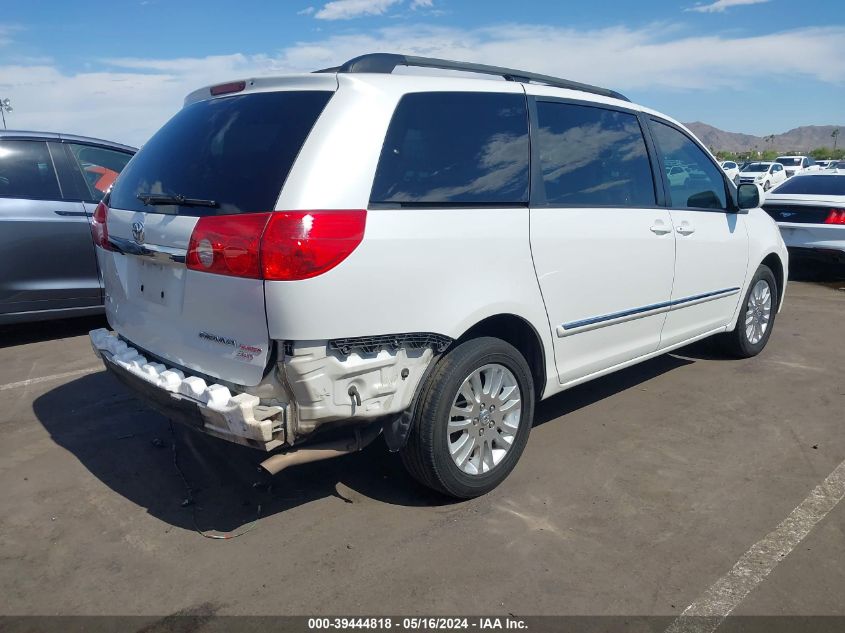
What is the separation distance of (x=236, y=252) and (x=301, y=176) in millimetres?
382

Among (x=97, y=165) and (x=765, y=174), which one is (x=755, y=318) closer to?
(x=97, y=165)

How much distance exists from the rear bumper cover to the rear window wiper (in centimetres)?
72

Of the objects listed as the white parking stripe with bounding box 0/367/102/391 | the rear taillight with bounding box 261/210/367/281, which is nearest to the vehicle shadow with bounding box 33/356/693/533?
the white parking stripe with bounding box 0/367/102/391

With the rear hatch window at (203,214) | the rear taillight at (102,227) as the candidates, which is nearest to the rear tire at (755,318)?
the rear hatch window at (203,214)

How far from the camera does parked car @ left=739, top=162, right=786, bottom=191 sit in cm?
2877

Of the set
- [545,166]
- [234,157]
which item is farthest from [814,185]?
[234,157]

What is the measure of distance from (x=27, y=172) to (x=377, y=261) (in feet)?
14.9

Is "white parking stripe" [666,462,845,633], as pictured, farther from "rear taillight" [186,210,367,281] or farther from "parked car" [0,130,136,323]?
"parked car" [0,130,136,323]

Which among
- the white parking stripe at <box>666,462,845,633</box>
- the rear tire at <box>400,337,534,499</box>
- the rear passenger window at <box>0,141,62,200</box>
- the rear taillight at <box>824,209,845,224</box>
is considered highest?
the rear passenger window at <box>0,141,62,200</box>

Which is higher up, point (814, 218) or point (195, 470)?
point (814, 218)

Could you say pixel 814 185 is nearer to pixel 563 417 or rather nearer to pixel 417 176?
pixel 563 417

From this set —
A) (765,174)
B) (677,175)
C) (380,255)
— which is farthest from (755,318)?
(765,174)

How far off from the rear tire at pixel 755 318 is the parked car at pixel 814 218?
3897mm

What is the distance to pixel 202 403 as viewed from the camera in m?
2.79
